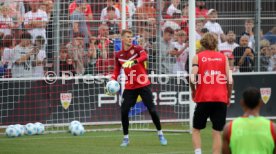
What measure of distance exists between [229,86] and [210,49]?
67cm

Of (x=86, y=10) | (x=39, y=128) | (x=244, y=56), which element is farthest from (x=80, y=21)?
(x=244, y=56)

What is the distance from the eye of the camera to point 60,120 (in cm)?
1986

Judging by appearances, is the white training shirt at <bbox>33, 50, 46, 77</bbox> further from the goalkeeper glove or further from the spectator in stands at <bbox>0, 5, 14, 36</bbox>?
the goalkeeper glove

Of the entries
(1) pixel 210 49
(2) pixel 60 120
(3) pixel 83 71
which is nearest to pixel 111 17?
(3) pixel 83 71

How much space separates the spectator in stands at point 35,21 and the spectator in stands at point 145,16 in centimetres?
225

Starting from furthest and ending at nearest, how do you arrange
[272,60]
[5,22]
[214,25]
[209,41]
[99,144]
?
[272,60] < [214,25] < [5,22] < [99,144] < [209,41]

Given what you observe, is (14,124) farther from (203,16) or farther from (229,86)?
(229,86)

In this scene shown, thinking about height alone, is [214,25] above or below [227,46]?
above

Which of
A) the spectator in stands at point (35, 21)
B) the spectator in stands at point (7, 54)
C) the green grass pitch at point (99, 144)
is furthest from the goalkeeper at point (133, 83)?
the spectator in stands at point (7, 54)

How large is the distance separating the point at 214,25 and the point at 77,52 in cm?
365

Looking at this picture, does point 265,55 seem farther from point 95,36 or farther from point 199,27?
point 95,36

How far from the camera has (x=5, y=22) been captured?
19.3m

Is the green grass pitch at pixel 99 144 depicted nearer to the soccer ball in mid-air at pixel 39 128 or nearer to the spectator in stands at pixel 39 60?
the soccer ball in mid-air at pixel 39 128

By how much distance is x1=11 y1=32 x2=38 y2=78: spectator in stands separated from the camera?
1945 cm
